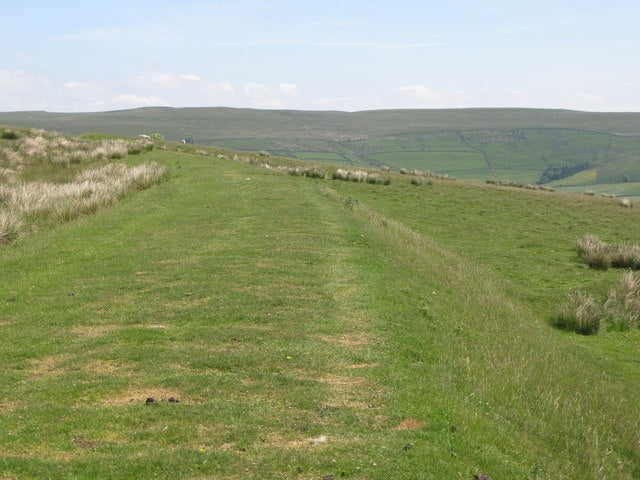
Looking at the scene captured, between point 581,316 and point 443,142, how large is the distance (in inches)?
6217

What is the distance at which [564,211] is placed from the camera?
3469 cm

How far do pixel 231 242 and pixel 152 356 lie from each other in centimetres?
748

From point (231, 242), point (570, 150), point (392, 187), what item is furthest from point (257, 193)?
point (570, 150)

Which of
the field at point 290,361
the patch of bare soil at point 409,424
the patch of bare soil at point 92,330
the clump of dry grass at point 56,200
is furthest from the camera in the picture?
the clump of dry grass at point 56,200

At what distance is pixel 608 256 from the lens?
72.2 feet

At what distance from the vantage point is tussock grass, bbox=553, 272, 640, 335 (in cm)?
1622

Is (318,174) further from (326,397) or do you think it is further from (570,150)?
(570,150)

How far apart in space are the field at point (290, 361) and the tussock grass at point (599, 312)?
368 millimetres

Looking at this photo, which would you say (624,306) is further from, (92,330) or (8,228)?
(8,228)

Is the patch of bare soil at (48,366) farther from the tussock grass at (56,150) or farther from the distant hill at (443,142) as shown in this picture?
the distant hill at (443,142)

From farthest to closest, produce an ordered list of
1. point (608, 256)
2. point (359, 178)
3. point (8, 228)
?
point (359, 178) → point (608, 256) → point (8, 228)

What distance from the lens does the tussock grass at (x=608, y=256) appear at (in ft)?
71.4

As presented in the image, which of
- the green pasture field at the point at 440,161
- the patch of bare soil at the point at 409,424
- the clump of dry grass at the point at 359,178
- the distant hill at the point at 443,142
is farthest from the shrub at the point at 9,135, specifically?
the green pasture field at the point at 440,161

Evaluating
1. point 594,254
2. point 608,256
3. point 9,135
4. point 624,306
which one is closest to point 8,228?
point 624,306
